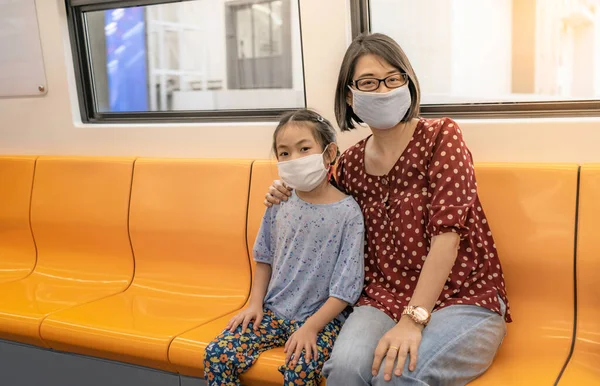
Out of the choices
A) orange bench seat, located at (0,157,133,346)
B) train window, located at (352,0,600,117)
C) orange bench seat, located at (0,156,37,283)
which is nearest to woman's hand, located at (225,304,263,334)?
orange bench seat, located at (0,157,133,346)

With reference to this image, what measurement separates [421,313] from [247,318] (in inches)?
25.9

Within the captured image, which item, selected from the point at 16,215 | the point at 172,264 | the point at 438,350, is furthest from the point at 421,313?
the point at 16,215

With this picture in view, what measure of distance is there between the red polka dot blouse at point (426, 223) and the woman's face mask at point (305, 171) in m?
0.16

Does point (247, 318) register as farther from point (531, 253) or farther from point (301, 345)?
point (531, 253)

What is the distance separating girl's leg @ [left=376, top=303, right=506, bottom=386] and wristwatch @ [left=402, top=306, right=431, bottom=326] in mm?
34

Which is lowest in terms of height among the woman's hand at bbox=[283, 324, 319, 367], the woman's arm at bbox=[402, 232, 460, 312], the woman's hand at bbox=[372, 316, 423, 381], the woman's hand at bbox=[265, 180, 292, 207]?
the woman's hand at bbox=[283, 324, 319, 367]

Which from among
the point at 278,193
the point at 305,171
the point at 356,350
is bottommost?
the point at 356,350

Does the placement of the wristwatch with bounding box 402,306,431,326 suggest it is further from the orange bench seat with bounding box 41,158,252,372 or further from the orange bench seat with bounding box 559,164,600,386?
the orange bench seat with bounding box 41,158,252,372

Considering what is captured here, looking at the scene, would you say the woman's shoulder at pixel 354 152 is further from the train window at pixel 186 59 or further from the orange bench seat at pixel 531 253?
the train window at pixel 186 59

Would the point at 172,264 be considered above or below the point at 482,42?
below

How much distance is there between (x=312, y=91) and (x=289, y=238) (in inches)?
37.1

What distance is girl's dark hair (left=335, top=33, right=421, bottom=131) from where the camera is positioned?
2307 millimetres

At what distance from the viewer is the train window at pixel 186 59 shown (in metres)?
3.72

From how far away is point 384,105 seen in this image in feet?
7.50
